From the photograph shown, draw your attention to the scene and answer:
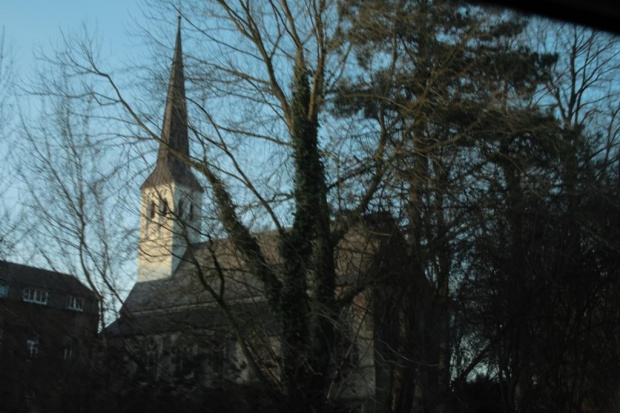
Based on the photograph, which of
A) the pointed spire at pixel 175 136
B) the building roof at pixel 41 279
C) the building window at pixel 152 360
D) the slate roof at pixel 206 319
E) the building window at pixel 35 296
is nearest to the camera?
the building window at pixel 152 360

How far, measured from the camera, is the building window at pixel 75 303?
10297 mm

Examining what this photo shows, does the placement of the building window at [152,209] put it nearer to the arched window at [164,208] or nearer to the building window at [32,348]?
the arched window at [164,208]

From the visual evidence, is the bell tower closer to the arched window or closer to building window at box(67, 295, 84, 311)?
the arched window

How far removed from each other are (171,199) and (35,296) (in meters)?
3.83

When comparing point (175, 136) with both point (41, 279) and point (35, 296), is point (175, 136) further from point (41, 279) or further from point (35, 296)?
point (35, 296)

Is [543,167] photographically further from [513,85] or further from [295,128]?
[295,128]

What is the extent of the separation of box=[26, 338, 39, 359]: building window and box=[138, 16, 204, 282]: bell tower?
4241mm

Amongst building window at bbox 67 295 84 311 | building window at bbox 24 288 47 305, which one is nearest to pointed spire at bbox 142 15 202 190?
building window at bbox 67 295 84 311

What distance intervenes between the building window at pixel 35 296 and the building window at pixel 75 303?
36 cm

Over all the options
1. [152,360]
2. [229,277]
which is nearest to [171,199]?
[229,277]

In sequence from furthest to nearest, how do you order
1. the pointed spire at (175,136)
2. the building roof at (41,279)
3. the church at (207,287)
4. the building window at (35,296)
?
the pointed spire at (175,136)
the church at (207,287)
the building roof at (41,279)
the building window at (35,296)

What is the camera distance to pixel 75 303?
10.5 m

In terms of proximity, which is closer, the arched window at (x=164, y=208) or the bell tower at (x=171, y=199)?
the arched window at (x=164, y=208)

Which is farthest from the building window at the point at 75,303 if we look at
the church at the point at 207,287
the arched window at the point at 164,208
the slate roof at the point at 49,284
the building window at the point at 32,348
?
the arched window at the point at 164,208
